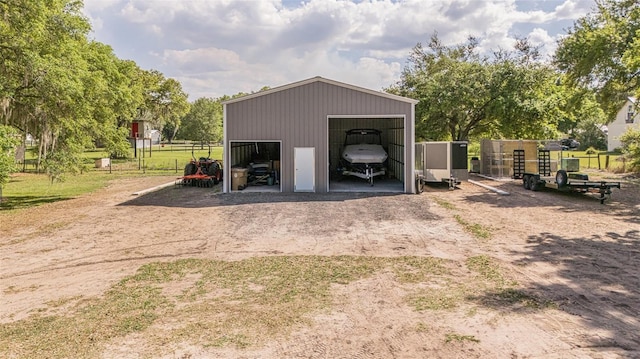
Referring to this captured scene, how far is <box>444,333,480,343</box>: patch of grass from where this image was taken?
464cm

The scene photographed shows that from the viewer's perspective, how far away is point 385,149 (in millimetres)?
21516

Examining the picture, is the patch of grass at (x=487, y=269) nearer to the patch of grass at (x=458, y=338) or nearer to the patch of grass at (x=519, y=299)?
the patch of grass at (x=519, y=299)

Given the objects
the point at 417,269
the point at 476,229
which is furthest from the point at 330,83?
the point at 417,269

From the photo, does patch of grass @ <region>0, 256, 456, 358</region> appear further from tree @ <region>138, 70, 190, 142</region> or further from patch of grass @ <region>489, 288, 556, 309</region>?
tree @ <region>138, 70, 190, 142</region>

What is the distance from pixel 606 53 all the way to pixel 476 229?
1255 centimetres

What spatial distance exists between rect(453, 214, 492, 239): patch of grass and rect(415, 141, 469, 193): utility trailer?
6.96 m

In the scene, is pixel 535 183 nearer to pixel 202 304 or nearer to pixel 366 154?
pixel 366 154

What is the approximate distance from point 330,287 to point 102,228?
23.0ft

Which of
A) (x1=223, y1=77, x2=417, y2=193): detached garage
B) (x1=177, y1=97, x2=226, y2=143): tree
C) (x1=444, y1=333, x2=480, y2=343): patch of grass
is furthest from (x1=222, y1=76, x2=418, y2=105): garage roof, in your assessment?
(x1=177, y1=97, x2=226, y2=143): tree

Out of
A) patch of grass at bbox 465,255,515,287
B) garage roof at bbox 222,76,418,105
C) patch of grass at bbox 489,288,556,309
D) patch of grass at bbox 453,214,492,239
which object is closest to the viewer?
patch of grass at bbox 489,288,556,309

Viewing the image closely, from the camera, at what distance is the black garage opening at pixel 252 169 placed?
1727cm

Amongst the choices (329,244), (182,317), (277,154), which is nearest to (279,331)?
(182,317)

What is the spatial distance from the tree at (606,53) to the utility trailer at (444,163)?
6.23 m

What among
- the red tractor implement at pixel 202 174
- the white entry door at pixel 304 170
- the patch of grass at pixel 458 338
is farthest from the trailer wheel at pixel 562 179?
the red tractor implement at pixel 202 174
